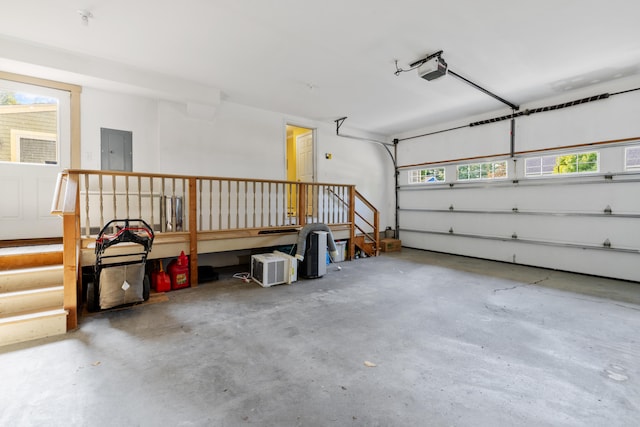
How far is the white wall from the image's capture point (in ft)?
15.9

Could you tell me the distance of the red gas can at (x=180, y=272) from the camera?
434 centimetres

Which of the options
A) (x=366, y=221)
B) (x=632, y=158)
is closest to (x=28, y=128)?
(x=366, y=221)

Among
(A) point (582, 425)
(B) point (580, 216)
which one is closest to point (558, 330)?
(A) point (582, 425)

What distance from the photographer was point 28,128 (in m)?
4.24

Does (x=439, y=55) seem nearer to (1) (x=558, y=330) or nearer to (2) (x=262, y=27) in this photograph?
(2) (x=262, y=27)

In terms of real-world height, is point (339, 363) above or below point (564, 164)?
below

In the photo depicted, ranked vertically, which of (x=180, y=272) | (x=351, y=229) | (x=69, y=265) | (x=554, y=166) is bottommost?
(x=180, y=272)

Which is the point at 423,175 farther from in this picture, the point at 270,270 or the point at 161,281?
the point at 161,281

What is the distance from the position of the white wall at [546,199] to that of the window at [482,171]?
172mm

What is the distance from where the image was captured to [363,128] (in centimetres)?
810

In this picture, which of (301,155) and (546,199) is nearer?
(546,199)

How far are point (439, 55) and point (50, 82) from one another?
19.4 feet

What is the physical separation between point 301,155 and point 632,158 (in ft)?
22.1

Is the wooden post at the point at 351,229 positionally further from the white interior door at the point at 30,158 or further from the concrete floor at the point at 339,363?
the white interior door at the point at 30,158
